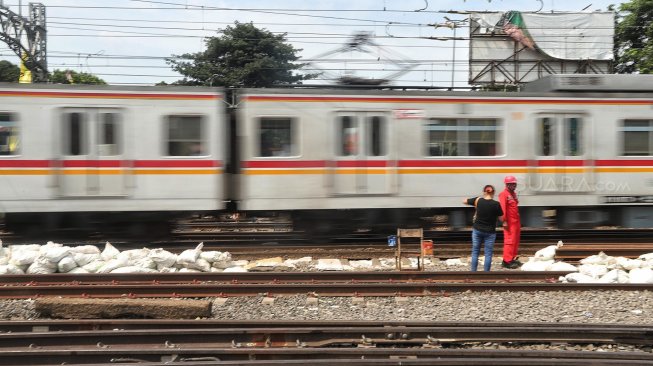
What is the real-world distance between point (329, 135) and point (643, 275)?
599cm

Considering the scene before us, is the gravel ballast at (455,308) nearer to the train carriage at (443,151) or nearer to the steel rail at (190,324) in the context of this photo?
the steel rail at (190,324)

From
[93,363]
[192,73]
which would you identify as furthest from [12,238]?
[192,73]

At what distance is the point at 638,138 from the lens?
12250 mm

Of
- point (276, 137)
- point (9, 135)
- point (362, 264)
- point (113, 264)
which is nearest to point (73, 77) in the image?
point (9, 135)

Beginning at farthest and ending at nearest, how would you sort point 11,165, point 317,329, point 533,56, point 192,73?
point 533,56 < point 192,73 < point 11,165 < point 317,329

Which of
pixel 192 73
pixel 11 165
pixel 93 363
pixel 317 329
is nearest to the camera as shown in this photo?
pixel 93 363

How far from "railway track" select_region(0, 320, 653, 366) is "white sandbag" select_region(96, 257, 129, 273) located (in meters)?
3.16

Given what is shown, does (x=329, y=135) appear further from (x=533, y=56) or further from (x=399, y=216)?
(x=533, y=56)

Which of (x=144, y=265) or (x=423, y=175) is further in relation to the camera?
(x=423, y=175)

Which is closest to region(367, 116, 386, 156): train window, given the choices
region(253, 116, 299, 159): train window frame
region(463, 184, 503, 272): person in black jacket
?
region(253, 116, 299, 159): train window frame

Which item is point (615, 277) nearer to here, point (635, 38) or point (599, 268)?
point (599, 268)

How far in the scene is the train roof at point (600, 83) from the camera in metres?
12.2

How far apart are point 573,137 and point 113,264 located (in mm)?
9323

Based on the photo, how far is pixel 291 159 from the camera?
1144cm
